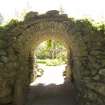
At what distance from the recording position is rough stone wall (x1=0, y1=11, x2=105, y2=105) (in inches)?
415

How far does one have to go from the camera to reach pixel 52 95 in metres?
12.3

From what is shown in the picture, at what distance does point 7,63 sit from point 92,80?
3.68 m

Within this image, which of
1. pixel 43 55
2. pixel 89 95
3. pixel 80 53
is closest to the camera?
pixel 89 95

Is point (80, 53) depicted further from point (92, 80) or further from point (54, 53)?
point (54, 53)

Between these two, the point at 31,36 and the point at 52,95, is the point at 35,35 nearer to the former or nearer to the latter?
the point at 31,36

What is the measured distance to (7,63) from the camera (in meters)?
10.9

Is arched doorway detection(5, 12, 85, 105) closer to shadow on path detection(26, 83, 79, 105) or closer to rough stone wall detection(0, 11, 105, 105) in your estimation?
rough stone wall detection(0, 11, 105, 105)

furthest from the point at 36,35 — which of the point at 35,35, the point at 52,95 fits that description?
the point at 52,95

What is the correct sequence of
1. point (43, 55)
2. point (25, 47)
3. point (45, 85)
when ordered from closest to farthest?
1. point (25, 47)
2. point (45, 85)
3. point (43, 55)

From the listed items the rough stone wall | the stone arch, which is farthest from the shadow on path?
the stone arch

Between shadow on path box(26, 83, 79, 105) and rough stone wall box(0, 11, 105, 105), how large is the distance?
0.70 metres

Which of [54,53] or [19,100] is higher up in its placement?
[54,53]

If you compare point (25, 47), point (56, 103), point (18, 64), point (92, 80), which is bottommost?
point (56, 103)

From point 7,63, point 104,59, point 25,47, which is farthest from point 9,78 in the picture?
point 104,59
